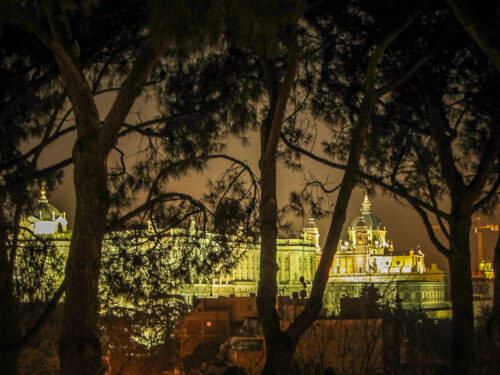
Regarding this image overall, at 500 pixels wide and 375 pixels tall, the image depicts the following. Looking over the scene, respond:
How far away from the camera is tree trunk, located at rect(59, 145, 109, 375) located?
4.00 metres

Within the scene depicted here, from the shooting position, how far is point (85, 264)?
4176mm

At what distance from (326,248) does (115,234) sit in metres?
1.84

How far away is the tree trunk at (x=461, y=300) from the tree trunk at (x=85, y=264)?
309cm

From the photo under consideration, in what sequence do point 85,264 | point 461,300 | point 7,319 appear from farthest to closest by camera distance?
1. point 461,300
2. point 7,319
3. point 85,264

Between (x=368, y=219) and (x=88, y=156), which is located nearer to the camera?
(x=88, y=156)

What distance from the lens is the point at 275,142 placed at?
17.1 ft

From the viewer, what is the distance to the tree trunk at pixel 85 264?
4.00m

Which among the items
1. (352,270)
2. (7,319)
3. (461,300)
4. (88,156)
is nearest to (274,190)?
(88,156)

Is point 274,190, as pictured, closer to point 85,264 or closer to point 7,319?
point 85,264

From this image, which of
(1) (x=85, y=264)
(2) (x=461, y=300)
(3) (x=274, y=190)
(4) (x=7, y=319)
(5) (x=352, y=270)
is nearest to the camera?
(1) (x=85, y=264)

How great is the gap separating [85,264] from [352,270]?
93.1 m

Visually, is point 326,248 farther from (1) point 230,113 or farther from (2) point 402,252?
(2) point 402,252

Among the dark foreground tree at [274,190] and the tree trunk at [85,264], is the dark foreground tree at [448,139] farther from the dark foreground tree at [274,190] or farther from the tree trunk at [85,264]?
the tree trunk at [85,264]

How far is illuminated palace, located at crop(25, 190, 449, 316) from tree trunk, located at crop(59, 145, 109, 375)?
302cm
